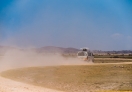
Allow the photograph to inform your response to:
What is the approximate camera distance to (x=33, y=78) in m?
25.0

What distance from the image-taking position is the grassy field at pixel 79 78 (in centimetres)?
2195

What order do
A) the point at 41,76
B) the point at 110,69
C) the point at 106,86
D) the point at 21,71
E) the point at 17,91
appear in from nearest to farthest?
1. the point at 17,91
2. the point at 106,86
3. the point at 41,76
4. the point at 21,71
5. the point at 110,69

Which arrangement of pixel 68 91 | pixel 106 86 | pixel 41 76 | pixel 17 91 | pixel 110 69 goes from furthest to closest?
pixel 110 69 < pixel 41 76 < pixel 106 86 < pixel 68 91 < pixel 17 91

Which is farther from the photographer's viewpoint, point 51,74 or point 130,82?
point 51,74

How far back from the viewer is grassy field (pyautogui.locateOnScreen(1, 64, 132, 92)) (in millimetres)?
21953

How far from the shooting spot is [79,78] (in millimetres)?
25188

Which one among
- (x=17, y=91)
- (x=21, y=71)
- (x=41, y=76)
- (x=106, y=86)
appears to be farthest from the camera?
(x=21, y=71)

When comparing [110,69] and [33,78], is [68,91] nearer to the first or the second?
[33,78]

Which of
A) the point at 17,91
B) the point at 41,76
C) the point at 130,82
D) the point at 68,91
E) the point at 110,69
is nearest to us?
the point at 17,91

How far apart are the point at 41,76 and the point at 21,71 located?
338 cm

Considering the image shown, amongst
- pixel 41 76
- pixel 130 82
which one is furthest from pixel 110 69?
pixel 41 76

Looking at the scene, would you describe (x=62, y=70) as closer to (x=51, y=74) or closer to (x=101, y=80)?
(x=51, y=74)

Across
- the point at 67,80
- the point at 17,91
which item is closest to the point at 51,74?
the point at 67,80

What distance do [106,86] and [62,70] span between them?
760 centimetres
